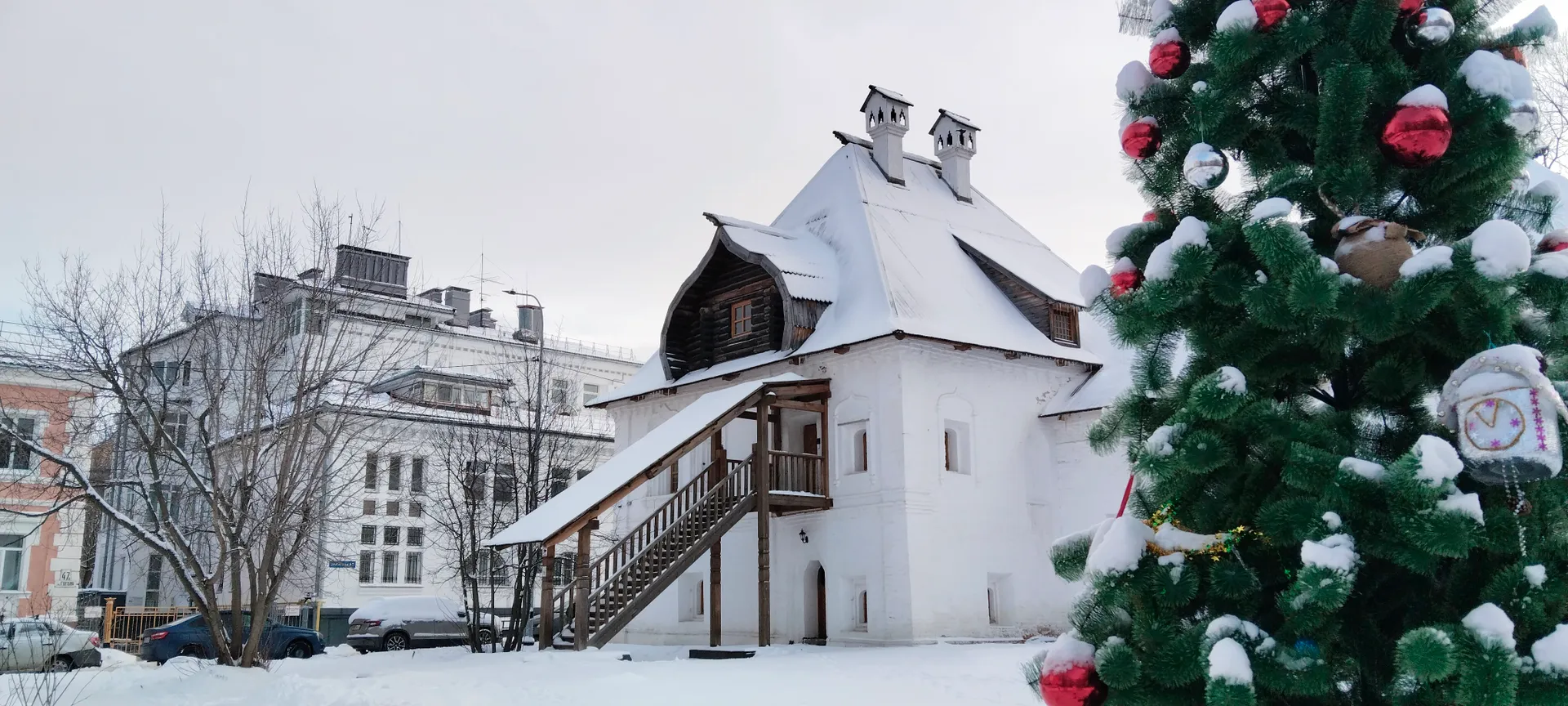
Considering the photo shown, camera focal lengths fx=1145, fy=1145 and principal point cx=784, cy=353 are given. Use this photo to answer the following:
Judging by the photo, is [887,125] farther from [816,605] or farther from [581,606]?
[581,606]

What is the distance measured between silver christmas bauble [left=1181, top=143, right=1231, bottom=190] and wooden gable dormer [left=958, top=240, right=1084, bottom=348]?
19.3 m

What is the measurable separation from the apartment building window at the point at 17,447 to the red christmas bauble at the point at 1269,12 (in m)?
16.6

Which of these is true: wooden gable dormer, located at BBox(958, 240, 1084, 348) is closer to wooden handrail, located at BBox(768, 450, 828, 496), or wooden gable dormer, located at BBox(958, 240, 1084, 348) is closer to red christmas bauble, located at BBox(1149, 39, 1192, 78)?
wooden handrail, located at BBox(768, 450, 828, 496)

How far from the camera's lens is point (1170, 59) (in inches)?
233

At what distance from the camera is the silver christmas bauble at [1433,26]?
5289 mm

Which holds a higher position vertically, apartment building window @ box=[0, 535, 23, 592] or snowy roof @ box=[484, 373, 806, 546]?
snowy roof @ box=[484, 373, 806, 546]

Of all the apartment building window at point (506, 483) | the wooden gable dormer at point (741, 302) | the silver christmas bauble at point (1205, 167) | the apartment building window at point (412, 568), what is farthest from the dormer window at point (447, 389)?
the silver christmas bauble at point (1205, 167)

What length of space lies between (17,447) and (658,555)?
10.1 m

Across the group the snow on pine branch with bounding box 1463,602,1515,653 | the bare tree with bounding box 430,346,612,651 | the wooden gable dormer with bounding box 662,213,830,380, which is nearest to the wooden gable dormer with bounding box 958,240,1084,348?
the wooden gable dormer with bounding box 662,213,830,380

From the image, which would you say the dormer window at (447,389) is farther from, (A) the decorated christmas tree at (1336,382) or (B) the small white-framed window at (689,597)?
(A) the decorated christmas tree at (1336,382)

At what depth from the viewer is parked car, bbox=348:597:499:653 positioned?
30516mm

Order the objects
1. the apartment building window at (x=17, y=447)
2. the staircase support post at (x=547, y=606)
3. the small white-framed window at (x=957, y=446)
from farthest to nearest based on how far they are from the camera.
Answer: the small white-framed window at (x=957, y=446) → the staircase support post at (x=547, y=606) → the apartment building window at (x=17, y=447)

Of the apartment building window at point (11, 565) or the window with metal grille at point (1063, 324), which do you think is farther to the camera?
the apartment building window at point (11, 565)

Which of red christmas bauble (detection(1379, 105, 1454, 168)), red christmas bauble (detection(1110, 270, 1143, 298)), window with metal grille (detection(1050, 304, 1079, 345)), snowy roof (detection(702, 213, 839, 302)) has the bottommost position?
red christmas bauble (detection(1110, 270, 1143, 298))
